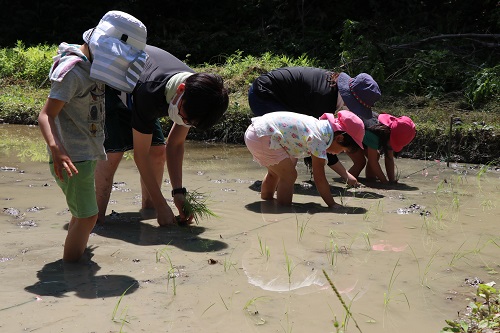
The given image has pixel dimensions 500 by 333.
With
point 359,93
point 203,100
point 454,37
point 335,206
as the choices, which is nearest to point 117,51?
point 203,100

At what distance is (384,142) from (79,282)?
3488mm

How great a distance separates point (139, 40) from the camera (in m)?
3.62

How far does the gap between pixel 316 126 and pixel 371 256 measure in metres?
1.52

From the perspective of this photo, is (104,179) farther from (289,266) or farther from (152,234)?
(289,266)

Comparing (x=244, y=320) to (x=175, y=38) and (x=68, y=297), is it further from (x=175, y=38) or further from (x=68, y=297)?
(x=175, y=38)

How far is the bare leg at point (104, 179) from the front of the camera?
15.1 feet

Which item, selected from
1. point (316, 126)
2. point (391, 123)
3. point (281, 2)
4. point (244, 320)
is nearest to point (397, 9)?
point (281, 2)

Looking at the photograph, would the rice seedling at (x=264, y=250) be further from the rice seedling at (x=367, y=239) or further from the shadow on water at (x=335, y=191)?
the shadow on water at (x=335, y=191)

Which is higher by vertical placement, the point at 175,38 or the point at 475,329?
the point at 175,38

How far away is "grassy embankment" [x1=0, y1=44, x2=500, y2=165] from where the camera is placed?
734 centimetres

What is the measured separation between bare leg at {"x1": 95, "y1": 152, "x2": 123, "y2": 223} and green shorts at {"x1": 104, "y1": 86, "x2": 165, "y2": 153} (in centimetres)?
6

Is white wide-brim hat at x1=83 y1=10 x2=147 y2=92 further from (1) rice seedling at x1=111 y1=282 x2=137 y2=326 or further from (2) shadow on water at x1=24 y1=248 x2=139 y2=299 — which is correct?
(1) rice seedling at x1=111 y1=282 x2=137 y2=326

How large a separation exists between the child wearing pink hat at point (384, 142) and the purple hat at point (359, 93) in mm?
356

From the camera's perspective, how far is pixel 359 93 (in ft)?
18.8
